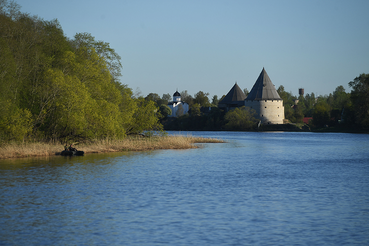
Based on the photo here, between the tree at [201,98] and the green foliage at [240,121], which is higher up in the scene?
the tree at [201,98]

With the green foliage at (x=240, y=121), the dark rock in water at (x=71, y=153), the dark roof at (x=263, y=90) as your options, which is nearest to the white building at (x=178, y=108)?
the dark roof at (x=263, y=90)

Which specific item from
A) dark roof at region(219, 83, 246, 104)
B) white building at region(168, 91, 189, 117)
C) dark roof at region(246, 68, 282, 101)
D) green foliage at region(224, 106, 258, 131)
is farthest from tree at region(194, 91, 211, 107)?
green foliage at region(224, 106, 258, 131)

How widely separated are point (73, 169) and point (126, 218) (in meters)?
12.3

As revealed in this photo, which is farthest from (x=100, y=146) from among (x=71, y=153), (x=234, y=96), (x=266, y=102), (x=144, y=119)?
(x=234, y=96)

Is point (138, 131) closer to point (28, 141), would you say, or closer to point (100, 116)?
point (100, 116)

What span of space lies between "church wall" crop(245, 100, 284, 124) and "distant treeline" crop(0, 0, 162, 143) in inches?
2959

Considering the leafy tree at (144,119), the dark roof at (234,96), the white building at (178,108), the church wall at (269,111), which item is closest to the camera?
the leafy tree at (144,119)

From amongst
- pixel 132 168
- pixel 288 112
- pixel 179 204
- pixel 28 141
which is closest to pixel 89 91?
pixel 28 141

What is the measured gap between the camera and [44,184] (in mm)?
18094

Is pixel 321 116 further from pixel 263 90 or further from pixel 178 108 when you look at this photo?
pixel 178 108

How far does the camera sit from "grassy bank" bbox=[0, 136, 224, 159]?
91.6ft

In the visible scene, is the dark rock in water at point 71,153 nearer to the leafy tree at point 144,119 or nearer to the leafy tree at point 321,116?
the leafy tree at point 144,119

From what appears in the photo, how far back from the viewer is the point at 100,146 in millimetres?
33688

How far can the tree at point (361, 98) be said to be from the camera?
75.8m
